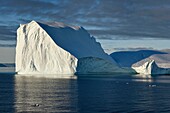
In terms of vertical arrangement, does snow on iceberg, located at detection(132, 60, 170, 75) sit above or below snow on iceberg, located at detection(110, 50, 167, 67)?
below

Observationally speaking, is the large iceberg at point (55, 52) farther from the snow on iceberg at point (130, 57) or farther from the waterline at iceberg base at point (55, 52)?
the snow on iceberg at point (130, 57)

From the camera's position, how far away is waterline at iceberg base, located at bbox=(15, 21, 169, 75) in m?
97.2

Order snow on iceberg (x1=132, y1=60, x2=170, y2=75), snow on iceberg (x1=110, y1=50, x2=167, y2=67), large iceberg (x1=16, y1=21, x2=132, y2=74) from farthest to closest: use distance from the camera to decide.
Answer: snow on iceberg (x1=110, y1=50, x2=167, y2=67)
snow on iceberg (x1=132, y1=60, x2=170, y2=75)
large iceberg (x1=16, y1=21, x2=132, y2=74)

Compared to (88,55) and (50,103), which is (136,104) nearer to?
(50,103)

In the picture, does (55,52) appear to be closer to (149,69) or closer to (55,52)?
(55,52)

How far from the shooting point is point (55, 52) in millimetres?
97938

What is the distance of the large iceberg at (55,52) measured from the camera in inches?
3828

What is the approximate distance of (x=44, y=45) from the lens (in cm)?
9956

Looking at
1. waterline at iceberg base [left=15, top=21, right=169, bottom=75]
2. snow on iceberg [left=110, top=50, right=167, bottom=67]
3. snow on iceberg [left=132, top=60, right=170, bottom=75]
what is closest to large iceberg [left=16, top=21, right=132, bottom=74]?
waterline at iceberg base [left=15, top=21, right=169, bottom=75]

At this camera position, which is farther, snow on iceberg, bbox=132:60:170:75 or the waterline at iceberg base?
snow on iceberg, bbox=132:60:170:75

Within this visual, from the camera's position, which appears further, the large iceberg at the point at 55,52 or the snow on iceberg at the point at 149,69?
the snow on iceberg at the point at 149,69

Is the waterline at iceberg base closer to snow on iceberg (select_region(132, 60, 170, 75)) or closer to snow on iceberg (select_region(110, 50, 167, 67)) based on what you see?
snow on iceberg (select_region(132, 60, 170, 75))

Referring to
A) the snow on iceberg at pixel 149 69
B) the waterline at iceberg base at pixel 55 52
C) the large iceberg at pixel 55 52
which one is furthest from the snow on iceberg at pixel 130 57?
the waterline at iceberg base at pixel 55 52

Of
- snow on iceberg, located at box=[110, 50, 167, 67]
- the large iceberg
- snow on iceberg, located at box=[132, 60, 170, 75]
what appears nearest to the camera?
the large iceberg
